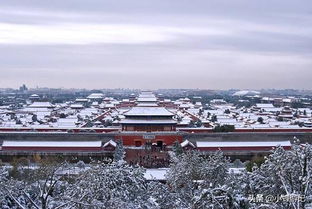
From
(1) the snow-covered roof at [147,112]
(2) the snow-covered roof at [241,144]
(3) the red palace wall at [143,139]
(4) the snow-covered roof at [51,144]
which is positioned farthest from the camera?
(1) the snow-covered roof at [147,112]

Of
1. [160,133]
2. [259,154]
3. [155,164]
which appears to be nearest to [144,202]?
[155,164]

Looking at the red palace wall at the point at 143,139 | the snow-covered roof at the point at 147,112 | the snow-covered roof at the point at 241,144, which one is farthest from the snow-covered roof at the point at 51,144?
the snow-covered roof at the point at 241,144

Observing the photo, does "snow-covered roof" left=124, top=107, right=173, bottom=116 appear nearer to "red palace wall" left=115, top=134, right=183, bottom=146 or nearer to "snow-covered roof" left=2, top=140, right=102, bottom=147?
"red palace wall" left=115, top=134, right=183, bottom=146

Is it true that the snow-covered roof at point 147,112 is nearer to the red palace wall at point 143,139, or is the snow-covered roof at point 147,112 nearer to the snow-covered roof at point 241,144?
the red palace wall at point 143,139

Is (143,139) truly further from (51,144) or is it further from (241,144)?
(241,144)

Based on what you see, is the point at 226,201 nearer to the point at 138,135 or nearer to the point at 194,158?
the point at 194,158

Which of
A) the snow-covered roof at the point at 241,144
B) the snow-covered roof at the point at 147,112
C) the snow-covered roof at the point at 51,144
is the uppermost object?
the snow-covered roof at the point at 147,112

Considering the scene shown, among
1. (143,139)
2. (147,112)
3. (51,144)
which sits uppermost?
(147,112)

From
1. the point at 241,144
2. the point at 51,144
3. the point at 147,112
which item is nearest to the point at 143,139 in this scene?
the point at 147,112

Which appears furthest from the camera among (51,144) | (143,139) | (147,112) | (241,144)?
(147,112)

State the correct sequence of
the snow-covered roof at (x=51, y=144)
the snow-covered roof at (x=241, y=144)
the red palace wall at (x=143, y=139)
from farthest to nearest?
the red palace wall at (x=143, y=139) < the snow-covered roof at (x=241, y=144) < the snow-covered roof at (x=51, y=144)

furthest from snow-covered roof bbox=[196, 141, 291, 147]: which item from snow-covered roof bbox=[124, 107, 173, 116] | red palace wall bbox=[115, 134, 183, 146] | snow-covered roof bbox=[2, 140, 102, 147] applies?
snow-covered roof bbox=[2, 140, 102, 147]

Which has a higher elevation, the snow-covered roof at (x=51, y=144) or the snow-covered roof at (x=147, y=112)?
the snow-covered roof at (x=147, y=112)
